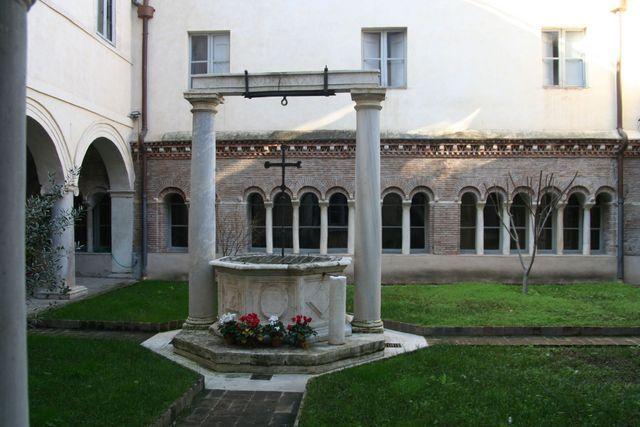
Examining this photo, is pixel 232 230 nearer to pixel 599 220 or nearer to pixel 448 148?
pixel 448 148

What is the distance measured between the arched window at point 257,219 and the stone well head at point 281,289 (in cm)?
805

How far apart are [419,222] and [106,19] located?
10442mm

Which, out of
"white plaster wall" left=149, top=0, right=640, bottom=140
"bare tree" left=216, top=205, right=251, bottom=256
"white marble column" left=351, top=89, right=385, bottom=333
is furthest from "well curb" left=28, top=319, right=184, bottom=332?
"white plaster wall" left=149, top=0, right=640, bottom=140

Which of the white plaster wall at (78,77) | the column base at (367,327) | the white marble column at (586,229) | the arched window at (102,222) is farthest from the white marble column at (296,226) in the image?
the white marble column at (586,229)

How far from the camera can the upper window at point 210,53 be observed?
16266 mm

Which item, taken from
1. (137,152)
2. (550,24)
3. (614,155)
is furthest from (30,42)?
(614,155)

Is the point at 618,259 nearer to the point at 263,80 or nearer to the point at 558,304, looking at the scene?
the point at 558,304

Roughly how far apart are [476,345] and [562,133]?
931 cm

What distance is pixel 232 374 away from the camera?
7.12 m

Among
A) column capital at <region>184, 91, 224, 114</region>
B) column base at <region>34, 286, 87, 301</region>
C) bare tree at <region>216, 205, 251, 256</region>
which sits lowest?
column base at <region>34, 286, 87, 301</region>

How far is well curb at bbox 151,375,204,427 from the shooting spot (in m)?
5.22

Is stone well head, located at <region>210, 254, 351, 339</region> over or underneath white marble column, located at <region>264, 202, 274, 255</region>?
underneath

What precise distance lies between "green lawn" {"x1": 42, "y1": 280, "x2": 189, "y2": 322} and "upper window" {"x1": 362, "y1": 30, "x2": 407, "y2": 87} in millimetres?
8302

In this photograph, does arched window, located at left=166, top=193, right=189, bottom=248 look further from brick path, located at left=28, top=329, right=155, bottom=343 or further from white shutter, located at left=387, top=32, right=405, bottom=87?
white shutter, located at left=387, top=32, right=405, bottom=87
